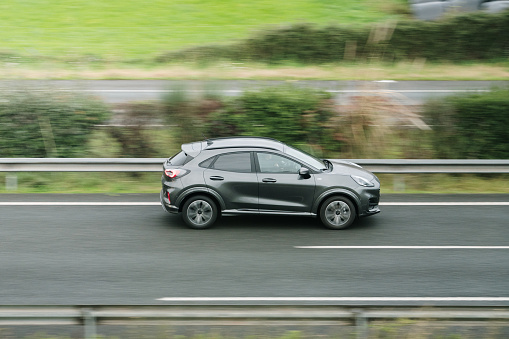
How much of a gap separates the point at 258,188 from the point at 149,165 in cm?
346

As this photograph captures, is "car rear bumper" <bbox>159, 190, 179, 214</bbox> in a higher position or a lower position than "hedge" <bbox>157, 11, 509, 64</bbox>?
lower

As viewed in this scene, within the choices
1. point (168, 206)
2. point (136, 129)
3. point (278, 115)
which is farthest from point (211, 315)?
point (136, 129)

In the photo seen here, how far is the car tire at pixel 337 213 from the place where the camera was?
999cm

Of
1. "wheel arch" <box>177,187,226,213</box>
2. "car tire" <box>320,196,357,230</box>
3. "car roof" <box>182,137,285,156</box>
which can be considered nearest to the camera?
"wheel arch" <box>177,187,226,213</box>

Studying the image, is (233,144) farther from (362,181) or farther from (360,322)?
(360,322)

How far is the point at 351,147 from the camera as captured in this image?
1349 cm

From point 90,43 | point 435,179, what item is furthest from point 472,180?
point 90,43

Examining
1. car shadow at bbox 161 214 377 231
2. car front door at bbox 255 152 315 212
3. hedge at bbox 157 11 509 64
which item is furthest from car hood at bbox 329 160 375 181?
hedge at bbox 157 11 509 64

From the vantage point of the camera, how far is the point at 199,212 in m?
10.0

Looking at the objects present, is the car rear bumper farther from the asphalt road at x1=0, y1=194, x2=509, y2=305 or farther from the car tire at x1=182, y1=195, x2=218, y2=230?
the asphalt road at x1=0, y1=194, x2=509, y2=305

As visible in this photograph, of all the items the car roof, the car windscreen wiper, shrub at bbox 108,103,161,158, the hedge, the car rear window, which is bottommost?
the car windscreen wiper

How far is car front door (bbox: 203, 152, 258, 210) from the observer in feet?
32.4

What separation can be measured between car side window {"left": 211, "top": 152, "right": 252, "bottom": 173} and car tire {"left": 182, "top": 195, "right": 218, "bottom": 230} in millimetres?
586

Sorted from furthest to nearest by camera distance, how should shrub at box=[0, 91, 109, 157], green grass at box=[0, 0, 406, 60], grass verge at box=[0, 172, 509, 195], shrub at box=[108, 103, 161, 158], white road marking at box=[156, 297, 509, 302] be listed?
green grass at box=[0, 0, 406, 60]
shrub at box=[108, 103, 161, 158]
shrub at box=[0, 91, 109, 157]
grass verge at box=[0, 172, 509, 195]
white road marking at box=[156, 297, 509, 302]
